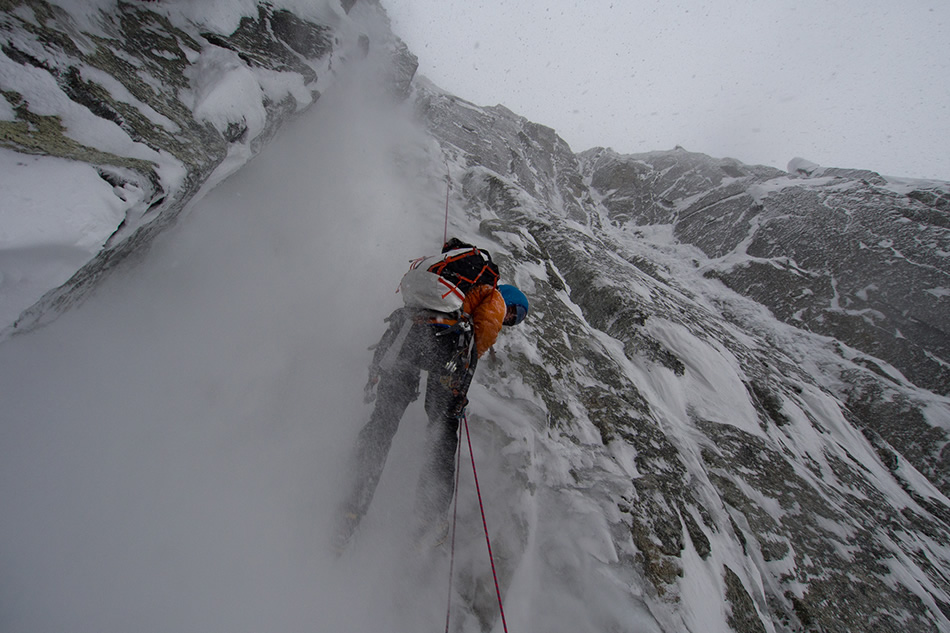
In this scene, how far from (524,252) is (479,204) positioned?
12.6ft

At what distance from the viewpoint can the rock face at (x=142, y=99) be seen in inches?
109

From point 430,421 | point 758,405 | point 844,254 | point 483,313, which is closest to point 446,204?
point 483,313

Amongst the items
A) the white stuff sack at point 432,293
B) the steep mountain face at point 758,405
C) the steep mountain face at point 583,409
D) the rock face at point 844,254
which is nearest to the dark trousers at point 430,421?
the white stuff sack at point 432,293

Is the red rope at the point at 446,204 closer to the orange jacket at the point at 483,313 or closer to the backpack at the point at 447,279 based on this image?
the backpack at the point at 447,279

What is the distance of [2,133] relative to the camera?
227cm

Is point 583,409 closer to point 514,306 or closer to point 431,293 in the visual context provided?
point 514,306

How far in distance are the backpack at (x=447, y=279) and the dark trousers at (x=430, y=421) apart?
26 centimetres

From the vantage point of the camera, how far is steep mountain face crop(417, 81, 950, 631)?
14.3 feet

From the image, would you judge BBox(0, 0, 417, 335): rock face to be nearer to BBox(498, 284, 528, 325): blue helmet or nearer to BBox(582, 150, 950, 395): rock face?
BBox(498, 284, 528, 325): blue helmet

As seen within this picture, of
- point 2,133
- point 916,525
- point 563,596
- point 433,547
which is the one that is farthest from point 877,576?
point 2,133

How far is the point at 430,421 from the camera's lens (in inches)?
143

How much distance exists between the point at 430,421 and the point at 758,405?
354 inches

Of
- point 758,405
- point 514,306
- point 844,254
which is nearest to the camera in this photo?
point 514,306

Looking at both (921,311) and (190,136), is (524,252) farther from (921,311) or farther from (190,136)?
(921,311)
